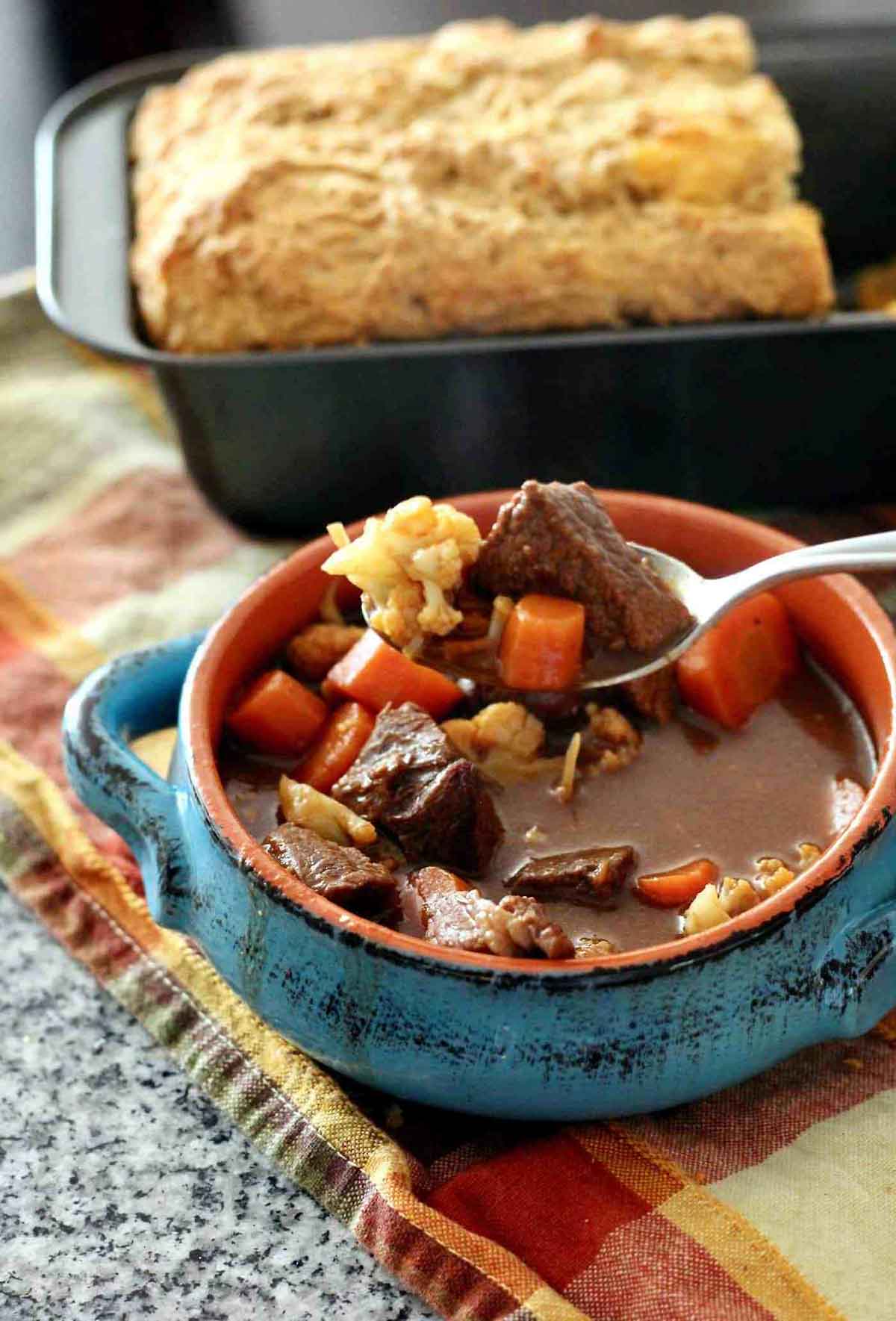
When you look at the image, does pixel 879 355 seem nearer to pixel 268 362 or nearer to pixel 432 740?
pixel 268 362

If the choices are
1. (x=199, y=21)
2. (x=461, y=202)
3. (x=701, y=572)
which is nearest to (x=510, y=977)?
(x=701, y=572)

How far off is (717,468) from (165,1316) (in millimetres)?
1713

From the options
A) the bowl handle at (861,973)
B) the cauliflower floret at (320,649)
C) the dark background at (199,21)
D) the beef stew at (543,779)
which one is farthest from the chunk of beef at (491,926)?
the dark background at (199,21)

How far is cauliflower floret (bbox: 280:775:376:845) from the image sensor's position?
2.02 metres

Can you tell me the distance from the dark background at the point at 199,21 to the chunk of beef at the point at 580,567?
2.82m

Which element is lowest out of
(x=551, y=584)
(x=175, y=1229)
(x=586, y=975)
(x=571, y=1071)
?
(x=175, y=1229)

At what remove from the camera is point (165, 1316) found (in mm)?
1798

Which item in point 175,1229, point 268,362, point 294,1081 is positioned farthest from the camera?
point 268,362

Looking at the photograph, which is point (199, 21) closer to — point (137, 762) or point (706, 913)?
point (137, 762)

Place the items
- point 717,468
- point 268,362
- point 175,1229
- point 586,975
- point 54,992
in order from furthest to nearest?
point 717,468, point 268,362, point 54,992, point 175,1229, point 586,975

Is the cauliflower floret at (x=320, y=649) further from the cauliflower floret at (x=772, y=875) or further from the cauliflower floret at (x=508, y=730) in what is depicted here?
the cauliflower floret at (x=772, y=875)

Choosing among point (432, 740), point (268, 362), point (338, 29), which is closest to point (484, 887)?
point (432, 740)

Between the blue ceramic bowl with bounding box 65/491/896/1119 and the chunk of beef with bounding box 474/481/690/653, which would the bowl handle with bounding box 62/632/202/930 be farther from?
the chunk of beef with bounding box 474/481/690/653

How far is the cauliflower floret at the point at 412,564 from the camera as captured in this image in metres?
2.02
